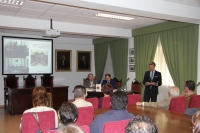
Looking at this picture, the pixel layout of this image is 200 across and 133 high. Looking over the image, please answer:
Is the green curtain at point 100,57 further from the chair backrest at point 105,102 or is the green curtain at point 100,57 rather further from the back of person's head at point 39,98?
the back of person's head at point 39,98

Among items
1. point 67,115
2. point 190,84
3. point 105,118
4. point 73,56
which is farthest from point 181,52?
point 73,56

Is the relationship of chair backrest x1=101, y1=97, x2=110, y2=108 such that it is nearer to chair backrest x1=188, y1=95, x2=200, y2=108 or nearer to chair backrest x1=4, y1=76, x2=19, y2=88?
chair backrest x1=188, y1=95, x2=200, y2=108

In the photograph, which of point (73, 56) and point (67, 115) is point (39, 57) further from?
point (67, 115)

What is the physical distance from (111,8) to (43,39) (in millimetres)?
5543

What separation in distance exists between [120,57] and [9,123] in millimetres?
4923

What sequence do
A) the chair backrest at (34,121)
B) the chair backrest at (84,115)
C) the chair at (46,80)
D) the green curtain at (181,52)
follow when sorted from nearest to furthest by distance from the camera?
the chair backrest at (34,121)
the chair backrest at (84,115)
the green curtain at (181,52)
the chair at (46,80)

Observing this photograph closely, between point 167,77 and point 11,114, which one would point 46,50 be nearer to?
point 11,114

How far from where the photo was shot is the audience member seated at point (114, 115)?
2484 mm

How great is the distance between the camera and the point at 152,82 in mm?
6301

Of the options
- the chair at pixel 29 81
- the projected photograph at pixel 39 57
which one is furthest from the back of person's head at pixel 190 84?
the projected photograph at pixel 39 57

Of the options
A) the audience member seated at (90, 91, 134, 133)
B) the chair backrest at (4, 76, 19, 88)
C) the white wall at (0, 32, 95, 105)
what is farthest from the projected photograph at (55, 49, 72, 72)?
the audience member seated at (90, 91, 134, 133)

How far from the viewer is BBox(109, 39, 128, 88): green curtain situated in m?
8.65

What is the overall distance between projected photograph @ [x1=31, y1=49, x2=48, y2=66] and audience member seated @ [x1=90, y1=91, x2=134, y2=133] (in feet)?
23.0

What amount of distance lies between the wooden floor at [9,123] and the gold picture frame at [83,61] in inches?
169
